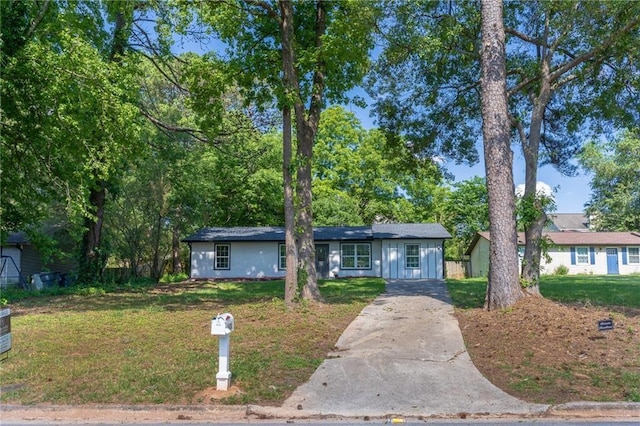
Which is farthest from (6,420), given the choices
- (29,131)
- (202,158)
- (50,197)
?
(202,158)

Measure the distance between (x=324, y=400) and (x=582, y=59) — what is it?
11.6 meters

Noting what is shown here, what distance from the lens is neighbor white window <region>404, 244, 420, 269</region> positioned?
2581cm

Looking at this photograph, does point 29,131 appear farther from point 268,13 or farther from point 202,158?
point 202,158

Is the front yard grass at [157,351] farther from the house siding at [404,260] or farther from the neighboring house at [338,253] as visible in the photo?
the neighboring house at [338,253]

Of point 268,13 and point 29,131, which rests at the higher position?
point 268,13

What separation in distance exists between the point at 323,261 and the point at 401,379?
65.8 feet

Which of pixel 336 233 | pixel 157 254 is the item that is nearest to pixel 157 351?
pixel 336 233

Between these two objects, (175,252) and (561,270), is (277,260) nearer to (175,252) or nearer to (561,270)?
(175,252)

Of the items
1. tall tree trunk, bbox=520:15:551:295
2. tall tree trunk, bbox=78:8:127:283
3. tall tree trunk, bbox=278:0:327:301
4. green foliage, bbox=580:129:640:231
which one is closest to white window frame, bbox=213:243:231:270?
tall tree trunk, bbox=78:8:127:283

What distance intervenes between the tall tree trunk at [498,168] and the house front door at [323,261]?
52.8 ft

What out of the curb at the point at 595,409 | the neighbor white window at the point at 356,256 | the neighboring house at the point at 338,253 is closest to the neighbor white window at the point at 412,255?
the neighboring house at the point at 338,253

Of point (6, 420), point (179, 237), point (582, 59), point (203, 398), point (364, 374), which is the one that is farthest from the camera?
point (179, 237)

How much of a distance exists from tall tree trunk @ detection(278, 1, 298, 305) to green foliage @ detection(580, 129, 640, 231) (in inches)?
1506

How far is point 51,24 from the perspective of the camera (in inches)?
480
